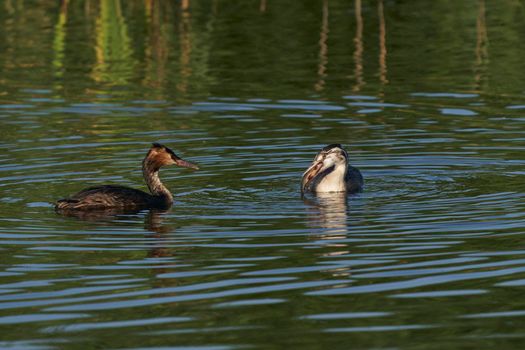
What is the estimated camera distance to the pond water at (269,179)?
33.8ft

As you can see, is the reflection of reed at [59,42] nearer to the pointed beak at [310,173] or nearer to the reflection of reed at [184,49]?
the reflection of reed at [184,49]

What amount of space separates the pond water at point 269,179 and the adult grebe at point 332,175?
0.18 m

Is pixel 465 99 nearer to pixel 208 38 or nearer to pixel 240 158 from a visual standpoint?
pixel 240 158

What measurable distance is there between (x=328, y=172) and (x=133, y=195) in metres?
2.56

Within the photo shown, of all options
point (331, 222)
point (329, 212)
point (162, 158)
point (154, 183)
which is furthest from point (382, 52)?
point (331, 222)

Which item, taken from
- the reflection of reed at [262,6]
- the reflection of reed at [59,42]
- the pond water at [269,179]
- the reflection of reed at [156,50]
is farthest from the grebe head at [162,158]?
the reflection of reed at [262,6]

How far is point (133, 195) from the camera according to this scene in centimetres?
1548

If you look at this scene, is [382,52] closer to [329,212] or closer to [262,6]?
[262,6]

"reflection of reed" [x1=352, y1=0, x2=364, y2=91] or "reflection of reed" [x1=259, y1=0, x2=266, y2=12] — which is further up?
"reflection of reed" [x1=259, y1=0, x2=266, y2=12]

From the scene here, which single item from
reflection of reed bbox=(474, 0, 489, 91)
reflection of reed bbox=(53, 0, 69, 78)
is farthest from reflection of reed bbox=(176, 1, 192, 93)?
reflection of reed bbox=(474, 0, 489, 91)

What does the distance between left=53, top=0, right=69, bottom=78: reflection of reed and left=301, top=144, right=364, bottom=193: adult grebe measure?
11.2m

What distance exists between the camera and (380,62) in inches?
1097

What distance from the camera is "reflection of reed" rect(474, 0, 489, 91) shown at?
25642 mm

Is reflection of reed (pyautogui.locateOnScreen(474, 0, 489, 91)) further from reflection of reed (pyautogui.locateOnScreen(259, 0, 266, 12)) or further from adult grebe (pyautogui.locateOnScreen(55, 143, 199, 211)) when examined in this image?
adult grebe (pyautogui.locateOnScreen(55, 143, 199, 211))
